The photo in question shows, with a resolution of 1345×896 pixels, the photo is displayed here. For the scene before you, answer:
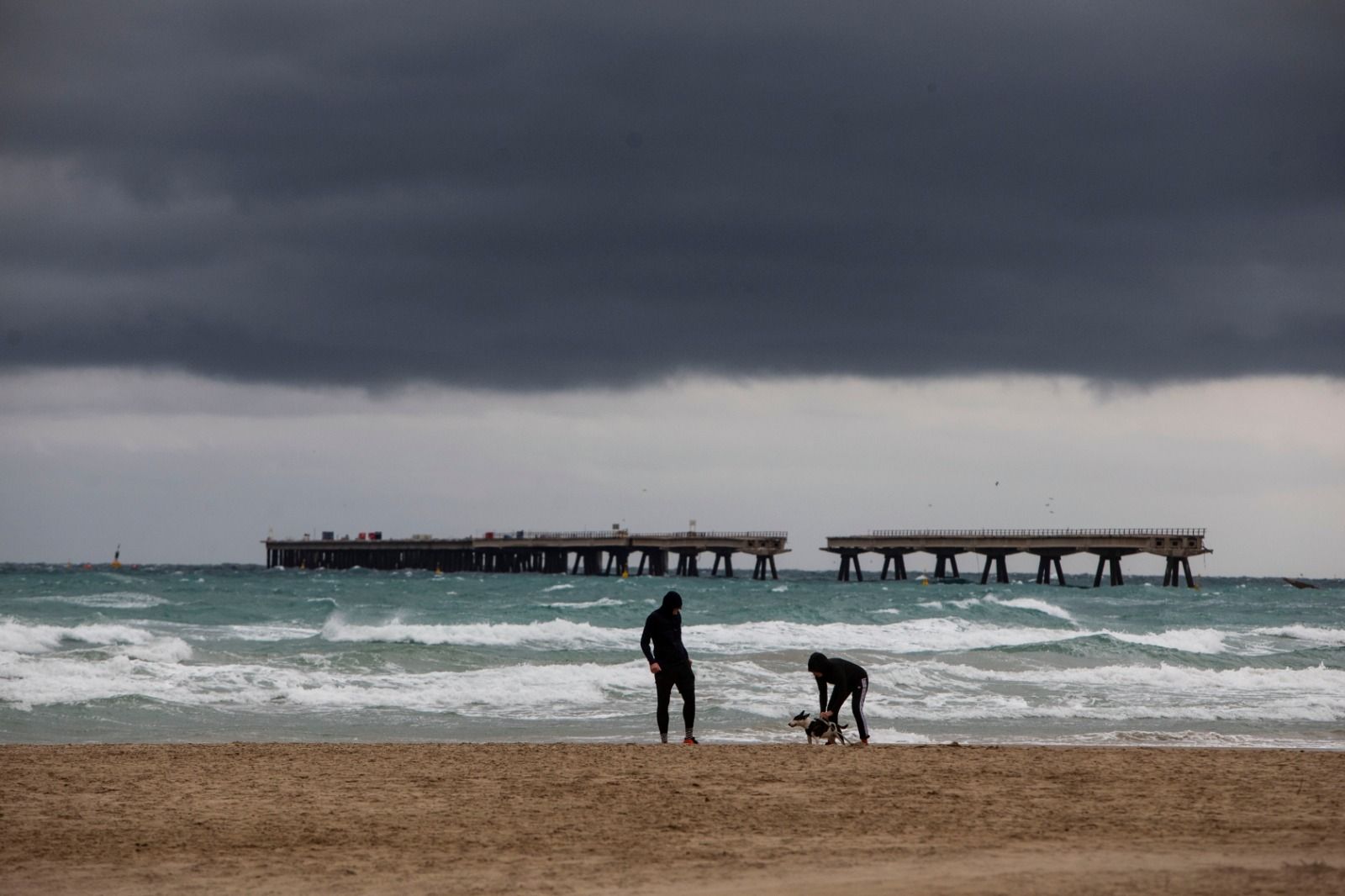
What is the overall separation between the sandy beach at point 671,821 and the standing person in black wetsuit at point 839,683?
0.63 m

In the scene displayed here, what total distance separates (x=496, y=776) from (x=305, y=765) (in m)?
1.83

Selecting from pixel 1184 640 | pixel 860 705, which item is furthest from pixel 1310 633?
pixel 860 705

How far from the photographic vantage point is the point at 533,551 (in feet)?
357

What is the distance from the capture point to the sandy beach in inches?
284

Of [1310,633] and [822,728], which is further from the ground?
[822,728]

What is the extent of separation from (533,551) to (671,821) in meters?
101

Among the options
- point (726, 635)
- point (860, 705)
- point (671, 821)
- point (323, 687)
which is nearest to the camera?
point (671, 821)

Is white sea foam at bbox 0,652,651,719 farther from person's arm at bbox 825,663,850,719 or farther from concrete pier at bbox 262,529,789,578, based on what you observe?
concrete pier at bbox 262,529,789,578

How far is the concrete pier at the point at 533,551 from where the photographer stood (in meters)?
98.8

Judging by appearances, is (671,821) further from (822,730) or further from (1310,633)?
(1310,633)

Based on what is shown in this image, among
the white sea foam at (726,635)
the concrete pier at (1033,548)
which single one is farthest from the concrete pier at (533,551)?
the white sea foam at (726,635)

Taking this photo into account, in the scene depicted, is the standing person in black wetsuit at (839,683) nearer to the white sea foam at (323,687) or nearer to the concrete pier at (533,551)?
the white sea foam at (323,687)

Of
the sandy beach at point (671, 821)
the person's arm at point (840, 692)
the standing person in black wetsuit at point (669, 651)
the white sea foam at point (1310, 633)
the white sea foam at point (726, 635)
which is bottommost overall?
the white sea foam at point (726, 635)

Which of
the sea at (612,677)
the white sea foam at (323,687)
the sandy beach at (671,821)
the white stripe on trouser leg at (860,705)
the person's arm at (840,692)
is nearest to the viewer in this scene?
the sandy beach at (671,821)
